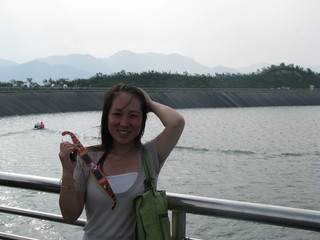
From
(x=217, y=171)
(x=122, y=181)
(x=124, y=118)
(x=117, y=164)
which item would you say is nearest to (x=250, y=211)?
(x=122, y=181)

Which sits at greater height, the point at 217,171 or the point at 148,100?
the point at 148,100

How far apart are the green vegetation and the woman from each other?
88.7 metres

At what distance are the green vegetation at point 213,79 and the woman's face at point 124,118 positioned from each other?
8870 centimetres

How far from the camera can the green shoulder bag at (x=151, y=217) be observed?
88.7 inches

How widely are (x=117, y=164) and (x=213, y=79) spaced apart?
4673 inches

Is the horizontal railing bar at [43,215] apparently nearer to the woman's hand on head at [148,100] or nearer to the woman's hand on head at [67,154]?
the woman's hand on head at [67,154]

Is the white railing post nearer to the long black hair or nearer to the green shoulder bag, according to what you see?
the green shoulder bag

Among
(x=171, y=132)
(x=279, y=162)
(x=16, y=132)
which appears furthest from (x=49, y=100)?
(x=171, y=132)

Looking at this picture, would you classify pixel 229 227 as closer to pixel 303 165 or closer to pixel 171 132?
pixel 171 132

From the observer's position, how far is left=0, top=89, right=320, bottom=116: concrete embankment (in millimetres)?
54794

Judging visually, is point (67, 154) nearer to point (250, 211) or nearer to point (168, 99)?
point (250, 211)

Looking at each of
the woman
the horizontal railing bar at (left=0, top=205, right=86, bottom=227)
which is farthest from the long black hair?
the horizontal railing bar at (left=0, top=205, right=86, bottom=227)

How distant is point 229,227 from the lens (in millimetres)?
11586

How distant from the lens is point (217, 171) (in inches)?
784
